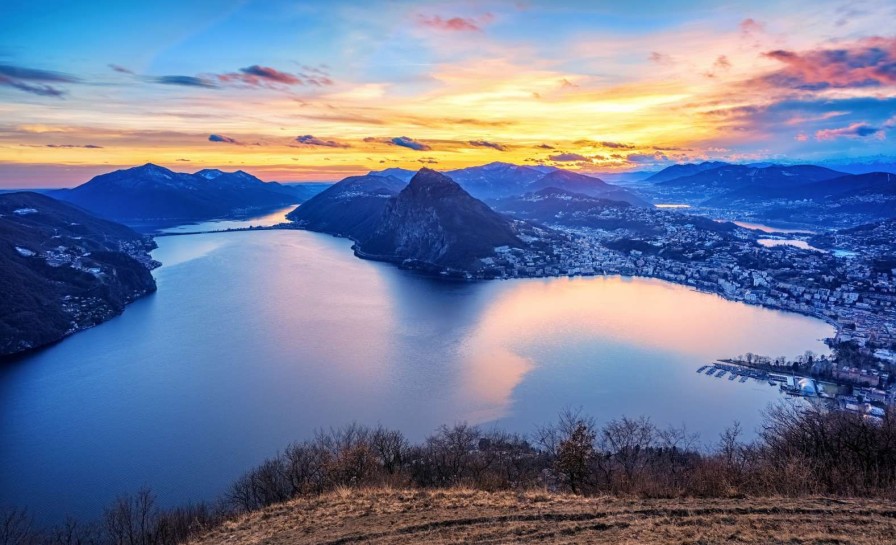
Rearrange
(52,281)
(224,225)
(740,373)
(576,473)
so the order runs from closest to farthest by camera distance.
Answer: (576,473) < (740,373) < (52,281) < (224,225)

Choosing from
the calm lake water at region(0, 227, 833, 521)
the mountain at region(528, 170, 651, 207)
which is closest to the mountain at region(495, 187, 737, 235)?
the mountain at region(528, 170, 651, 207)

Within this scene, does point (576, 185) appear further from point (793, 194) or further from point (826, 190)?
point (826, 190)

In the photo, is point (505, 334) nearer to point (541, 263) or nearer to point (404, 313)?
point (404, 313)

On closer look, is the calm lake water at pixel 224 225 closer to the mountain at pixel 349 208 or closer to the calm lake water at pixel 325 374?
the mountain at pixel 349 208

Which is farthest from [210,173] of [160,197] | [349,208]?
[349,208]

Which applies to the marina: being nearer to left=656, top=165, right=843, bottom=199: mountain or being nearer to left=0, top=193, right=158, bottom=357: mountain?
left=0, top=193, right=158, bottom=357: mountain
